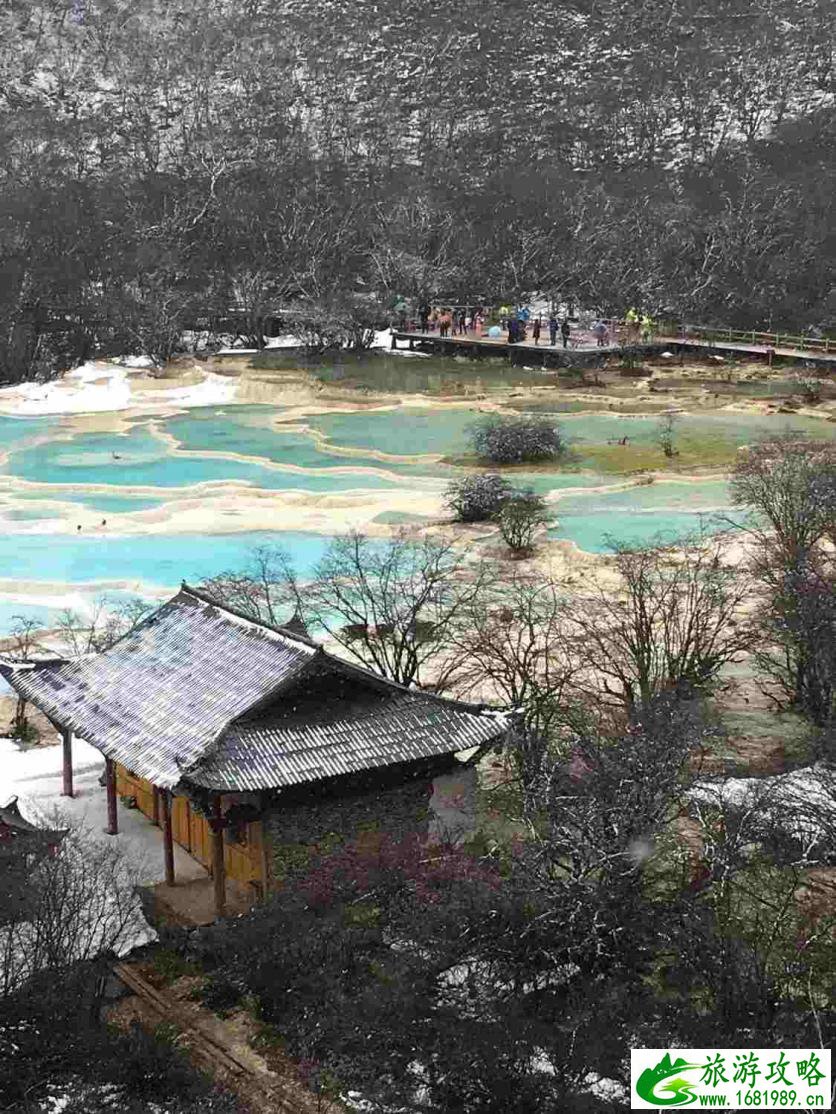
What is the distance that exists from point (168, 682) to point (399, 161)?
69583 millimetres

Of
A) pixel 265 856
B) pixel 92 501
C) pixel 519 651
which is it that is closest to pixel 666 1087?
pixel 265 856

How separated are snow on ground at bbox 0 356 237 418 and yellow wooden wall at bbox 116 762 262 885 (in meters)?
31.0

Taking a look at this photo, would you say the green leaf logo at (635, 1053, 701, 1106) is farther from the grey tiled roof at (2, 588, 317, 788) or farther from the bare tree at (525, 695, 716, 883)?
the grey tiled roof at (2, 588, 317, 788)

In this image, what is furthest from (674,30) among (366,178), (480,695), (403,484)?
(480,695)

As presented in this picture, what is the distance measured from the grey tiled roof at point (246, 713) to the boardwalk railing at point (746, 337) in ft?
131

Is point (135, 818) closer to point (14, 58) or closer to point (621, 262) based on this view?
point (621, 262)

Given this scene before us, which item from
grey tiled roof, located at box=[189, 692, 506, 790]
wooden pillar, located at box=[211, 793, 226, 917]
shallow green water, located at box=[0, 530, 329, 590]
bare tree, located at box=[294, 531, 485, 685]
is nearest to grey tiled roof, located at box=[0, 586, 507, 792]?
grey tiled roof, located at box=[189, 692, 506, 790]

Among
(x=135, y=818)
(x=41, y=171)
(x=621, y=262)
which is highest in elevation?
(x=41, y=171)

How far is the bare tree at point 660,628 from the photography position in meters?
17.8

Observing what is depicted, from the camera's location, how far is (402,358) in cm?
5481

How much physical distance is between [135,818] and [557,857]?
17.6 ft

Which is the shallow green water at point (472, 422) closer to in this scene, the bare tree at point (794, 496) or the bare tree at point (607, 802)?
the bare tree at point (794, 496)

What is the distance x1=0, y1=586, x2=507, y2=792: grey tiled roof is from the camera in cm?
1311

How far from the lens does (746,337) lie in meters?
54.0
